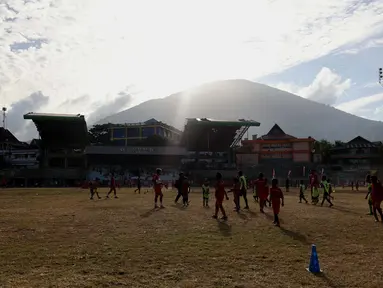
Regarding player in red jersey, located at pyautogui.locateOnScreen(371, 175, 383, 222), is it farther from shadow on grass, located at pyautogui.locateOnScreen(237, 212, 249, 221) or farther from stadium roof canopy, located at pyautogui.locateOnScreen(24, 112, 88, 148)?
stadium roof canopy, located at pyautogui.locateOnScreen(24, 112, 88, 148)

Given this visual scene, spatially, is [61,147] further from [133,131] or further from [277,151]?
[277,151]

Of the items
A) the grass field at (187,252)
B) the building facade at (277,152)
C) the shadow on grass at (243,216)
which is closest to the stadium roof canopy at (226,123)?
the building facade at (277,152)

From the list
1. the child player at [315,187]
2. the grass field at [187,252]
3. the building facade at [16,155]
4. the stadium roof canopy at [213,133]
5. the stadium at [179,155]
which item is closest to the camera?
the grass field at [187,252]

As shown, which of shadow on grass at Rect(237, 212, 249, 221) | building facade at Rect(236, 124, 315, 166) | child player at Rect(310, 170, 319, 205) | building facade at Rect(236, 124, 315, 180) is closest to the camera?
shadow on grass at Rect(237, 212, 249, 221)

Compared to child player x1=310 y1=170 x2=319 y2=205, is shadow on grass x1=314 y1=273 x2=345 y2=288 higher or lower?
lower

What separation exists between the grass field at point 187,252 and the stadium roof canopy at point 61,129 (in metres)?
75.8

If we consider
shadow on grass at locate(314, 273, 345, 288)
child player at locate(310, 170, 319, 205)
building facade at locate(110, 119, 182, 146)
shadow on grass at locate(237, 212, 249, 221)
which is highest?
building facade at locate(110, 119, 182, 146)

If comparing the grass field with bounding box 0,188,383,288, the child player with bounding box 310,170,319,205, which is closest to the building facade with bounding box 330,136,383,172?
the child player with bounding box 310,170,319,205

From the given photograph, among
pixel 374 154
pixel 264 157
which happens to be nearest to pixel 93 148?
pixel 264 157

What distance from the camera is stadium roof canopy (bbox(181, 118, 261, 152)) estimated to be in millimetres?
95812

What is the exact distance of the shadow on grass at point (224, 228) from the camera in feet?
44.3

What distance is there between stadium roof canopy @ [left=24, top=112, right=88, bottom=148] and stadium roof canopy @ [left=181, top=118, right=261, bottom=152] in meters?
25.4

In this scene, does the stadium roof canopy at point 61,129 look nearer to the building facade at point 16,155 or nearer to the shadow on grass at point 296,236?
the building facade at point 16,155

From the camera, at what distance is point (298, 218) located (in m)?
17.2
